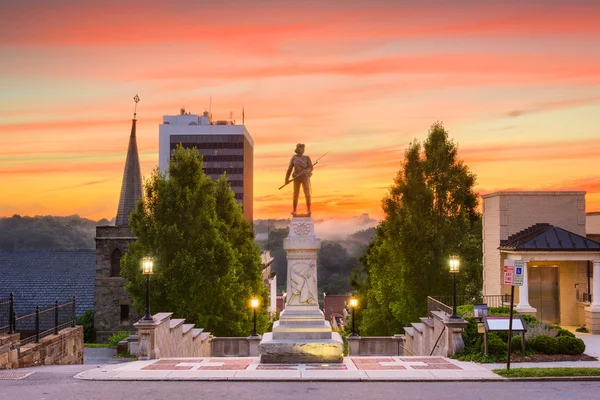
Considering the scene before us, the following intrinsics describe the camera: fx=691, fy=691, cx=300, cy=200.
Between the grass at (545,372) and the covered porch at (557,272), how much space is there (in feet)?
36.4

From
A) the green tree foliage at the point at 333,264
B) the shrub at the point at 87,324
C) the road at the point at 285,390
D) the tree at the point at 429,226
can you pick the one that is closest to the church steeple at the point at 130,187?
the shrub at the point at 87,324

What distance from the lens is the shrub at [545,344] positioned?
75.2ft

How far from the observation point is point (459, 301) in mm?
36406

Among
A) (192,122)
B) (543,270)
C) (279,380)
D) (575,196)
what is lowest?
(279,380)

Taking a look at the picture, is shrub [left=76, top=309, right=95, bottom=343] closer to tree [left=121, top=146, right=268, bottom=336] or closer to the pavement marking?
tree [left=121, top=146, right=268, bottom=336]

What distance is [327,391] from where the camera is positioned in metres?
17.6

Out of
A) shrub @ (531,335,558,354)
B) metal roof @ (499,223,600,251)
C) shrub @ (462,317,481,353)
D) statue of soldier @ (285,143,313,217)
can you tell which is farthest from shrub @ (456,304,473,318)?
statue of soldier @ (285,143,313,217)

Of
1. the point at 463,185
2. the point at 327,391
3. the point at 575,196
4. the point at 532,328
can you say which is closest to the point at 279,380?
the point at 327,391

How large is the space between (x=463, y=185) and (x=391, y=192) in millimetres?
4181

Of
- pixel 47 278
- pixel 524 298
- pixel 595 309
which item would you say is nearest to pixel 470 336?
pixel 524 298

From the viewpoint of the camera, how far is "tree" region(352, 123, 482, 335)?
39.0m

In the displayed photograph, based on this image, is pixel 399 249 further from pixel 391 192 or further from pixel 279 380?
pixel 279 380

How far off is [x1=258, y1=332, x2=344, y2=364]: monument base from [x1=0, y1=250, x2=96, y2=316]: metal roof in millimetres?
45513

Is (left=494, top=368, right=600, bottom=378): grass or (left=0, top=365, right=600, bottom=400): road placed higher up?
(left=494, top=368, right=600, bottom=378): grass
